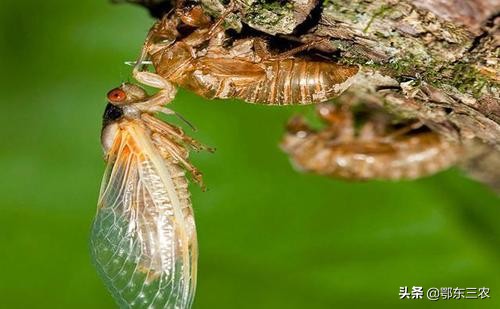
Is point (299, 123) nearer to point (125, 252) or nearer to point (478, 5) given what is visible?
point (125, 252)

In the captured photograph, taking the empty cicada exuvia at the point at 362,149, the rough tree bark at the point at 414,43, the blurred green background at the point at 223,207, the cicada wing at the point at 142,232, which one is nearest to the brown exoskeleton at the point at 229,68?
the rough tree bark at the point at 414,43

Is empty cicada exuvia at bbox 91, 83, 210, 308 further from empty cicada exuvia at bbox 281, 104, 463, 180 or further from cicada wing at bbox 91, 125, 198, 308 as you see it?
empty cicada exuvia at bbox 281, 104, 463, 180

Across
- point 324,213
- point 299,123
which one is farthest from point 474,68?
point 299,123

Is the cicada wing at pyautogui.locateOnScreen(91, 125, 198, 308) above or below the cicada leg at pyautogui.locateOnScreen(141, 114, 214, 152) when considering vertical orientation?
below

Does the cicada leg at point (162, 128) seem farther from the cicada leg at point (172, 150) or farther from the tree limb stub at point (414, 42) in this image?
the tree limb stub at point (414, 42)

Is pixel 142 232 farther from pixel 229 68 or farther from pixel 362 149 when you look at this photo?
pixel 362 149

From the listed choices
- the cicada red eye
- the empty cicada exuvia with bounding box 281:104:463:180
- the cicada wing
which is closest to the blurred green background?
the empty cicada exuvia with bounding box 281:104:463:180

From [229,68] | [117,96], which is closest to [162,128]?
[117,96]
